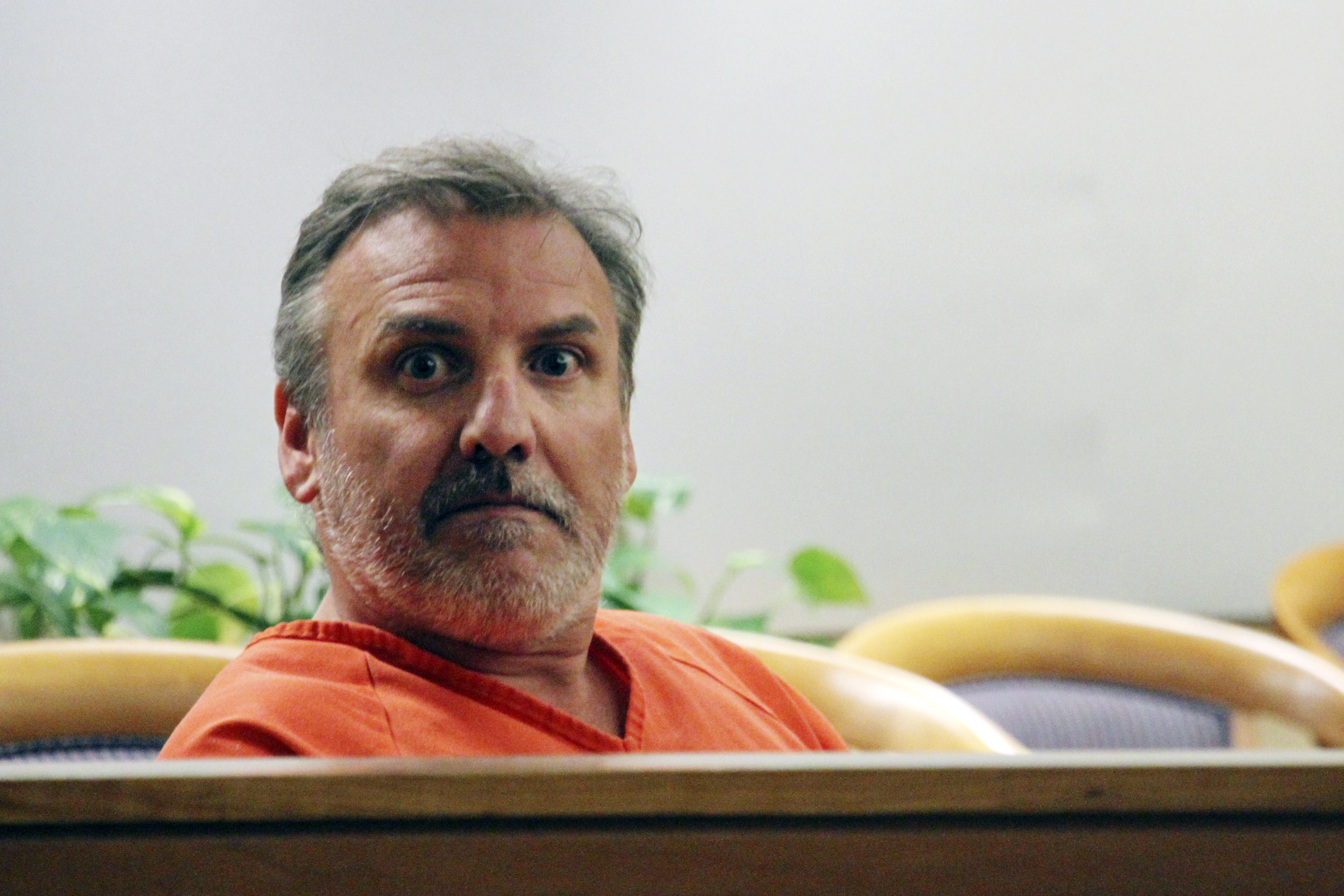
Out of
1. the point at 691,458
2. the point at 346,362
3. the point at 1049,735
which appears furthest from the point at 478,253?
the point at 691,458

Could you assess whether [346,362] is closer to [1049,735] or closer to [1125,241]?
[1049,735]

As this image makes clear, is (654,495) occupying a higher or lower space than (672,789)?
lower

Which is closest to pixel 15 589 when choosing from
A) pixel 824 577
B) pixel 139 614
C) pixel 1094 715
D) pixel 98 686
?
pixel 139 614

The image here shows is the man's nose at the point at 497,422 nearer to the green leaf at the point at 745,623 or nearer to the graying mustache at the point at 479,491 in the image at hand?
the graying mustache at the point at 479,491

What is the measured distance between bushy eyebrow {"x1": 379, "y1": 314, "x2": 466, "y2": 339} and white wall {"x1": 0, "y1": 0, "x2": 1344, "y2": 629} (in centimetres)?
78

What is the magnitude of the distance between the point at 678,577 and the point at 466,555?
1.18 metres

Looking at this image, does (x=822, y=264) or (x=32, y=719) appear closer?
(x=32, y=719)

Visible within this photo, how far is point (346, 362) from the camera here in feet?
2.42

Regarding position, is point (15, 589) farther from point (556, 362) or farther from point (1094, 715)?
point (1094, 715)

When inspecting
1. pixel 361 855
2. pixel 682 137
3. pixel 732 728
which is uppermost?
pixel 682 137

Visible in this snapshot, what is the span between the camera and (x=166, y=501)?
5.68ft

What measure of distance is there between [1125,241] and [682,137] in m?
0.97

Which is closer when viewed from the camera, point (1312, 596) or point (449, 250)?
point (449, 250)

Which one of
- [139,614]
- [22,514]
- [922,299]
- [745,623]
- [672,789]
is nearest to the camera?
[672,789]
